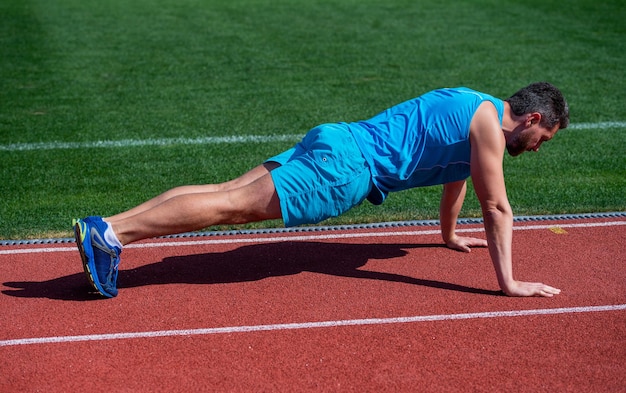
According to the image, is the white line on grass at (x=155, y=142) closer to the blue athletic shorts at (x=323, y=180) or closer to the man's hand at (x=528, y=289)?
the blue athletic shorts at (x=323, y=180)

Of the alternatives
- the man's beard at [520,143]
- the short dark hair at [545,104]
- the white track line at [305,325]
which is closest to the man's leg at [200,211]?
the white track line at [305,325]

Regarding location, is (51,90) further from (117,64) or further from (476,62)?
(476,62)

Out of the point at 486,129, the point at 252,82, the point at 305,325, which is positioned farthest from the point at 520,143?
the point at 252,82

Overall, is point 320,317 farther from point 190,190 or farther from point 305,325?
point 190,190

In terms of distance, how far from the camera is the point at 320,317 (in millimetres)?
5070

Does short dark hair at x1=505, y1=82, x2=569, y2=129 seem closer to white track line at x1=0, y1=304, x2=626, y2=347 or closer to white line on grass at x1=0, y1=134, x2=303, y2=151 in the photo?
white track line at x1=0, y1=304, x2=626, y2=347

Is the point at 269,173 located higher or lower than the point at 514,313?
higher

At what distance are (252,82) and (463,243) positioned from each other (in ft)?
19.7

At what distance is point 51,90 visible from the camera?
11016 mm

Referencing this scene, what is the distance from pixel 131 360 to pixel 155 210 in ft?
3.17

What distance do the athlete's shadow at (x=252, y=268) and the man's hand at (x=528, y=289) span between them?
141 mm

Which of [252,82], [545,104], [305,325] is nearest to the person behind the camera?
[305,325]

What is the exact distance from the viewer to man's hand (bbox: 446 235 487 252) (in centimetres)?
611

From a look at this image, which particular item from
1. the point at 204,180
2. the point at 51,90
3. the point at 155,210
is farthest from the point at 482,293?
the point at 51,90
